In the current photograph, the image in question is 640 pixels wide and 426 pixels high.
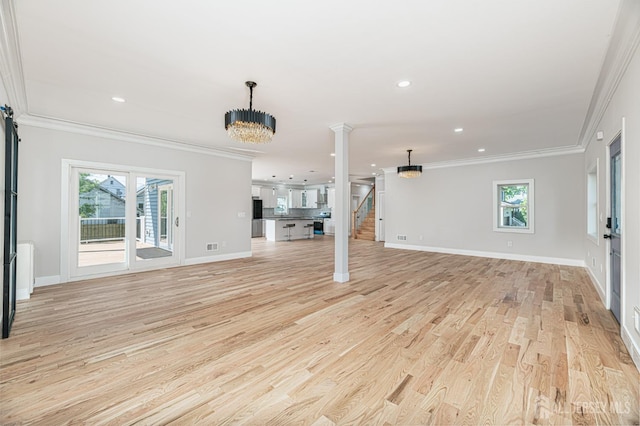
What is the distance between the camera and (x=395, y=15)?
2.18 meters

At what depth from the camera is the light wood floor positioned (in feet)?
5.81

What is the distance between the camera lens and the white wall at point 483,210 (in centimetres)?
652

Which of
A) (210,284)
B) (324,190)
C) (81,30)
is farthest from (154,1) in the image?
(324,190)

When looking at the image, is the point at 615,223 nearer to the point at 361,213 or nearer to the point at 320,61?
the point at 320,61

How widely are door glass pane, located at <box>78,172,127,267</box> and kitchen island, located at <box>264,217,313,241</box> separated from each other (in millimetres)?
6246

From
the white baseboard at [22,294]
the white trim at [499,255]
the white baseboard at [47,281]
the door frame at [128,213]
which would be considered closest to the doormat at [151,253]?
the door frame at [128,213]

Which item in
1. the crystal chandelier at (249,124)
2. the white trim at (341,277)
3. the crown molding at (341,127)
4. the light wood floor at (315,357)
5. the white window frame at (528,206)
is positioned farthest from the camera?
the white window frame at (528,206)

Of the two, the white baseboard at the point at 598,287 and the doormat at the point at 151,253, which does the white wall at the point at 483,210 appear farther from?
the doormat at the point at 151,253

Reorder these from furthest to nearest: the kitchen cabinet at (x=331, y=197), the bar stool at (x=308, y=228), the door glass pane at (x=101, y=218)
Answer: the kitchen cabinet at (x=331, y=197) → the bar stool at (x=308, y=228) → the door glass pane at (x=101, y=218)

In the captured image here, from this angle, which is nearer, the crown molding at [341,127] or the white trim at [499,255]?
the crown molding at [341,127]

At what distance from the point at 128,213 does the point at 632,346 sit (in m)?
7.37

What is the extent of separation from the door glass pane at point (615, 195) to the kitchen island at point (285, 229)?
9563mm

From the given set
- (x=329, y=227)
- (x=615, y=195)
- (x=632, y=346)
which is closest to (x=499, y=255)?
(x=615, y=195)

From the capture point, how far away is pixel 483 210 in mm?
7730
